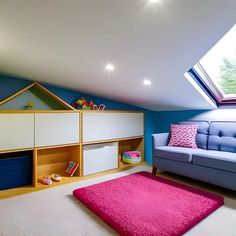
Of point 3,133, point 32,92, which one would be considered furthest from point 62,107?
point 3,133

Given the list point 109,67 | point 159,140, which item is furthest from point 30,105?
point 159,140

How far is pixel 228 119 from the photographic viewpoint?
3188mm

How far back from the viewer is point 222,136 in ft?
9.80

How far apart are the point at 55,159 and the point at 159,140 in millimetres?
1778

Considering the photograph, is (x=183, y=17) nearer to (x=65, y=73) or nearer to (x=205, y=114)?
(x=65, y=73)

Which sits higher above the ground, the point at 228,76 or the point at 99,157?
the point at 228,76

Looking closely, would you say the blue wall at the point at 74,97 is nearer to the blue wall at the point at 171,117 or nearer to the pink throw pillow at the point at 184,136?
the blue wall at the point at 171,117

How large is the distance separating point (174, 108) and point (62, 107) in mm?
2190

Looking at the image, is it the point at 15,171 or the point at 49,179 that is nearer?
the point at 15,171

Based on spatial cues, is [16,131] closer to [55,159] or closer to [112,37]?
[55,159]

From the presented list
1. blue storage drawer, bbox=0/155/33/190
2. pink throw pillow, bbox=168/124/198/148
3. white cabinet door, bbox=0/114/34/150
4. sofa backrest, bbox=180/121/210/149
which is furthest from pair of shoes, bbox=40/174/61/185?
sofa backrest, bbox=180/121/210/149

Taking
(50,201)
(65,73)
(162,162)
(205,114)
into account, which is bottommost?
(50,201)

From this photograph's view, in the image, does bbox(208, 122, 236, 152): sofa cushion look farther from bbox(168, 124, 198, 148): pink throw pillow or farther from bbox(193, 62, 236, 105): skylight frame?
bbox(193, 62, 236, 105): skylight frame

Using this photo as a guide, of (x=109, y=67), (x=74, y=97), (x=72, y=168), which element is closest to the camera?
(x=109, y=67)
